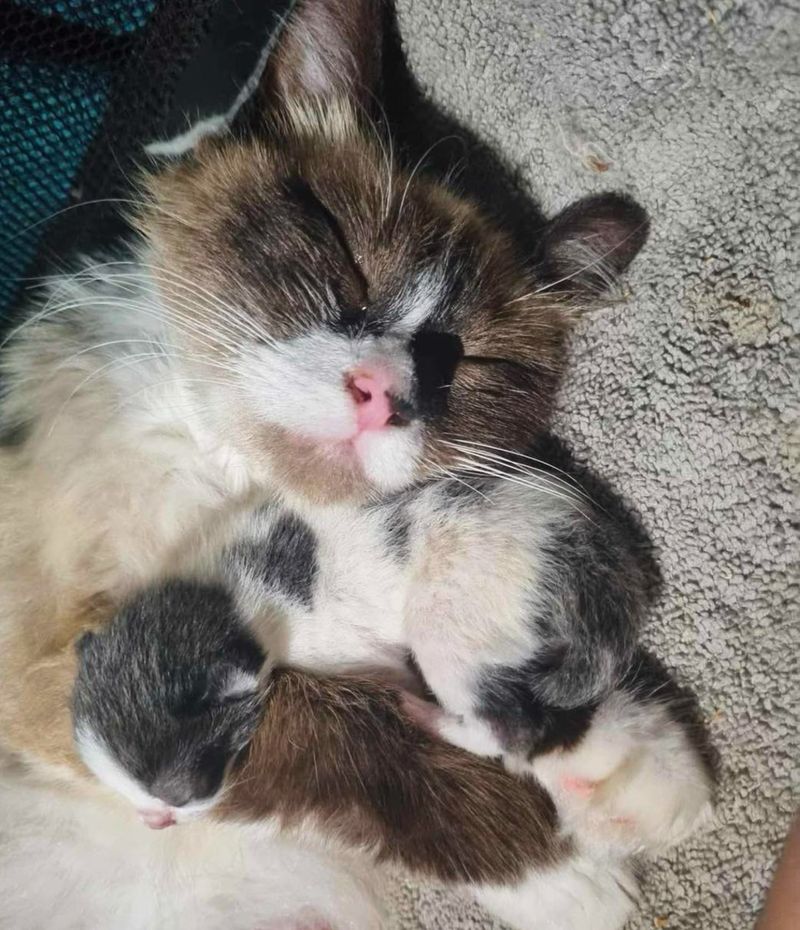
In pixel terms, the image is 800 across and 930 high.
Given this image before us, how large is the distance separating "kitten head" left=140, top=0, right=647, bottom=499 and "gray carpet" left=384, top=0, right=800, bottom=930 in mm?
67

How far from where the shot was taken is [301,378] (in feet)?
2.82

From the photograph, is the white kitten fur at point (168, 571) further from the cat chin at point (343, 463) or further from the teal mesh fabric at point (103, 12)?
→ the teal mesh fabric at point (103, 12)

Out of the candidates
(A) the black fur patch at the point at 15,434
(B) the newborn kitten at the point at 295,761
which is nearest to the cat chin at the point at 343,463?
(B) the newborn kitten at the point at 295,761

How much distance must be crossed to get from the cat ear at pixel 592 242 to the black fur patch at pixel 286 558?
45cm

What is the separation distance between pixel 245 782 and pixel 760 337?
80 cm

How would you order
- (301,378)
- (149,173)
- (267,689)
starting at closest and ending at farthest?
(301,378) → (267,689) → (149,173)

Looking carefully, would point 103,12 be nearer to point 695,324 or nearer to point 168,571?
point 168,571

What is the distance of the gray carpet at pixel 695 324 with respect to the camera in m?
0.92

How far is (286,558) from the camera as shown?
101 centimetres

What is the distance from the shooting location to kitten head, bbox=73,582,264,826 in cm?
87

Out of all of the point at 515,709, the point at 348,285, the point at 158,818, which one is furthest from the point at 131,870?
the point at 348,285

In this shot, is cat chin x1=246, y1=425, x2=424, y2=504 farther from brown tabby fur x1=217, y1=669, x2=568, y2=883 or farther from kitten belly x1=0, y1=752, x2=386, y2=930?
kitten belly x1=0, y1=752, x2=386, y2=930

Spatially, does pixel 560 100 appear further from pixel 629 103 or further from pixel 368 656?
pixel 368 656

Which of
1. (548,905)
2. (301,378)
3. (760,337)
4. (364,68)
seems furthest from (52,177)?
(548,905)
